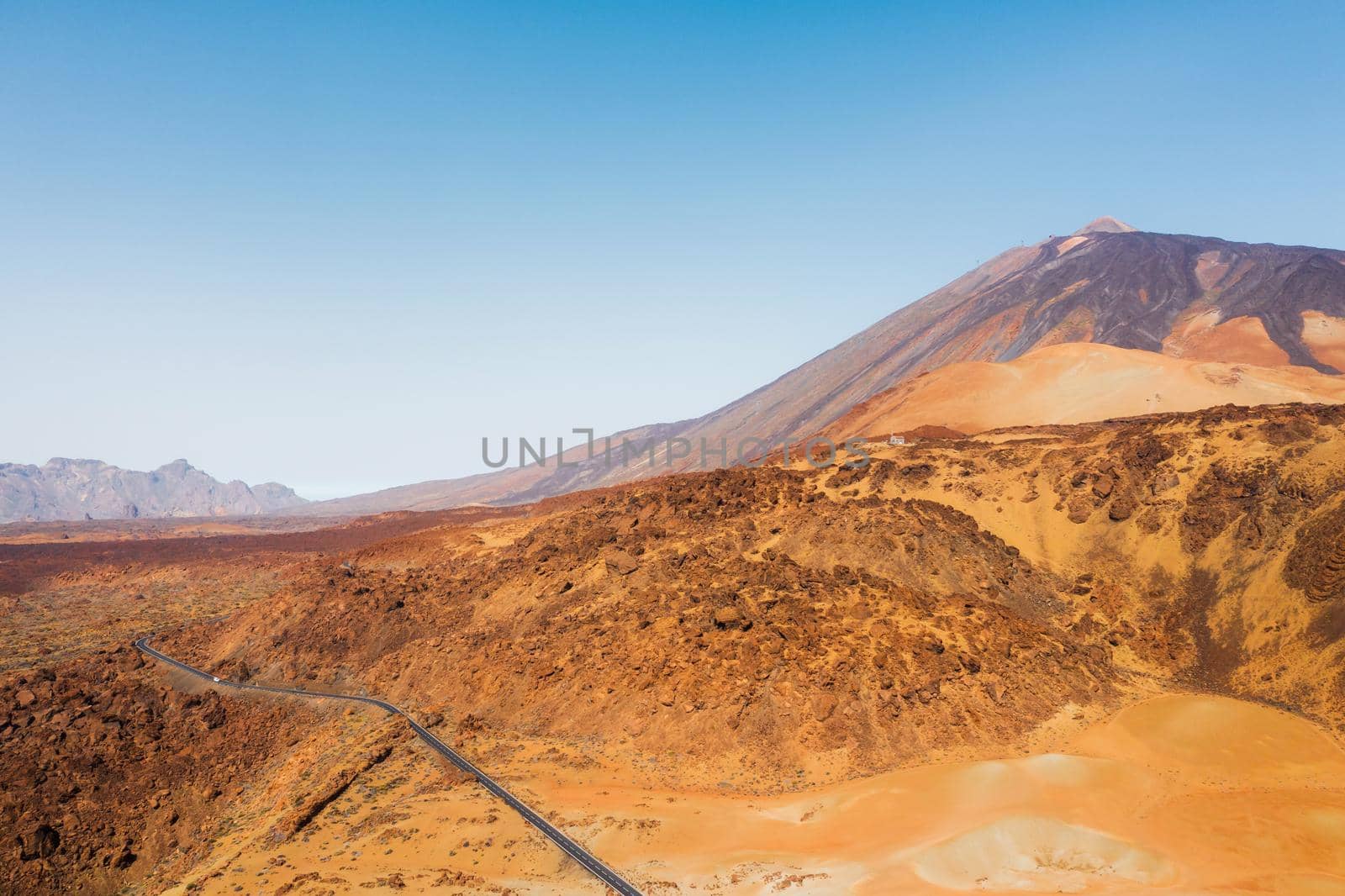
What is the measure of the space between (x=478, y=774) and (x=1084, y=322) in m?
87.8

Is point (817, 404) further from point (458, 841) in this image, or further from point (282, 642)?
point (458, 841)

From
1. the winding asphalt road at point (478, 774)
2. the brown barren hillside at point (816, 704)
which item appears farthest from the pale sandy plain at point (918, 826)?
the winding asphalt road at point (478, 774)

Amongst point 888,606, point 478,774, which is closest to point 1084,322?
point 888,606

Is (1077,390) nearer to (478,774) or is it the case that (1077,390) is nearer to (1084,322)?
(1084,322)

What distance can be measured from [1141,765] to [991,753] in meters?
3.48

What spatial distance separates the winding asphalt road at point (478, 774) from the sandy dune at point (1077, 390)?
158 feet

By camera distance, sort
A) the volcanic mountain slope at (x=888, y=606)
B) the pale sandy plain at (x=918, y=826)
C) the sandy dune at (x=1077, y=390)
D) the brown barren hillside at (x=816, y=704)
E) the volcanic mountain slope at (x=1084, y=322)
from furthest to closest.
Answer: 1. the volcanic mountain slope at (x=1084, y=322)
2. the sandy dune at (x=1077, y=390)
3. the volcanic mountain slope at (x=888, y=606)
4. the brown barren hillside at (x=816, y=704)
5. the pale sandy plain at (x=918, y=826)

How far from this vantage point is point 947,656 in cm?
2298

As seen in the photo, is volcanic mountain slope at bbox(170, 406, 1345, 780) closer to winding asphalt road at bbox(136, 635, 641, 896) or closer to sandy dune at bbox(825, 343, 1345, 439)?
winding asphalt road at bbox(136, 635, 641, 896)

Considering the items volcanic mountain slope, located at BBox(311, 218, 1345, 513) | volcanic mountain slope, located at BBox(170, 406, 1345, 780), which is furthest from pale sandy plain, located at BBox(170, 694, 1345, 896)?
volcanic mountain slope, located at BBox(311, 218, 1345, 513)

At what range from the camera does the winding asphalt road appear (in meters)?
15.8

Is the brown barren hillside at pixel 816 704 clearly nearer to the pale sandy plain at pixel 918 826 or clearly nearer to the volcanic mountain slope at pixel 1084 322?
the pale sandy plain at pixel 918 826

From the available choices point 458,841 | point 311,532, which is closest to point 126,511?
point 311,532

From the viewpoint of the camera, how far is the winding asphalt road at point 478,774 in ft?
51.8
